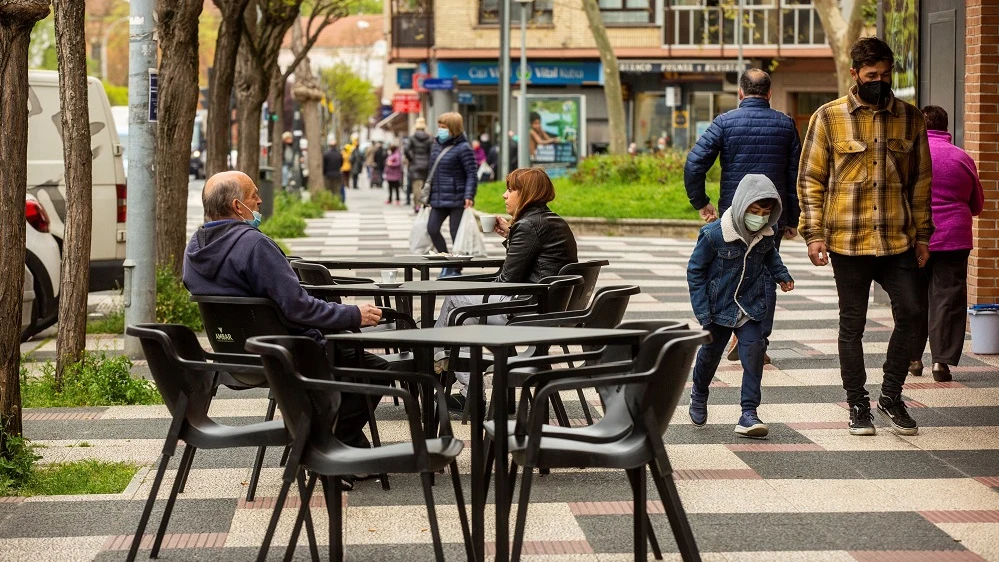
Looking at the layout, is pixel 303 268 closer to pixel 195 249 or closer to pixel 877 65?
pixel 195 249

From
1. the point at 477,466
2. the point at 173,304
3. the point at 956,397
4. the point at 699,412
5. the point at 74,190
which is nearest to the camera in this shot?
the point at 477,466

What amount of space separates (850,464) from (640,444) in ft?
7.90

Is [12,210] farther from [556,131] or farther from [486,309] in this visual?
[556,131]

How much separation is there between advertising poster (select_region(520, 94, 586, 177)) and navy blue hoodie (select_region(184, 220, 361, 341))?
38.9 meters

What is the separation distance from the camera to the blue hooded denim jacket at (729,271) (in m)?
7.67

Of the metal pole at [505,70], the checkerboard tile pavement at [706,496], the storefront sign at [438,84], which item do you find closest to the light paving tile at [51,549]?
the checkerboard tile pavement at [706,496]

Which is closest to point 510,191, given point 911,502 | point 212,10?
point 911,502

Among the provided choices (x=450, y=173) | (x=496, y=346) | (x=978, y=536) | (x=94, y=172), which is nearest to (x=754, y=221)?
(x=978, y=536)

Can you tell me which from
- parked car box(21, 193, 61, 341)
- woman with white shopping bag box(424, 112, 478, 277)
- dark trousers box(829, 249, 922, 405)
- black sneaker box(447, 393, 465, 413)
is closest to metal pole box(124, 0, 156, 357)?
parked car box(21, 193, 61, 341)

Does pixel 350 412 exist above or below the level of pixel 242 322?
below

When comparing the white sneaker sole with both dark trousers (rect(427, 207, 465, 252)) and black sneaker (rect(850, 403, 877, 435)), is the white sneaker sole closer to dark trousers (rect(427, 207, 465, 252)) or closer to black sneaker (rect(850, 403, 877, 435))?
black sneaker (rect(850, 403, 877, 435))

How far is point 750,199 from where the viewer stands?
7.50m

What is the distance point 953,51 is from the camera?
1216 cm

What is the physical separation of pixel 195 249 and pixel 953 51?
7733mm
